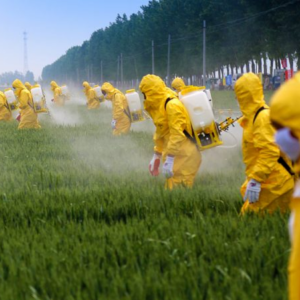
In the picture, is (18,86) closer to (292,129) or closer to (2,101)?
(2,101)

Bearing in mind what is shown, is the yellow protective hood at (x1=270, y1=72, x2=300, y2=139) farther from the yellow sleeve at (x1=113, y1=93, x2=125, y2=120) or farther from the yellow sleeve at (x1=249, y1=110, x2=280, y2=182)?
the yellow sleeve at (x1=113, y1=93, x2=125, y2=120)

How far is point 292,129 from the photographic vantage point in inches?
102

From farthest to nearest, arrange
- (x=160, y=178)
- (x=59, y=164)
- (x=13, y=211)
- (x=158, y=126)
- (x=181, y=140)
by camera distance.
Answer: (x=59, y=164), (x=160, y=178), (x=158, y=126), (x=181, y=140), (x=13, y=211)

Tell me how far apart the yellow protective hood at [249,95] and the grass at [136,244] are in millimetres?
990

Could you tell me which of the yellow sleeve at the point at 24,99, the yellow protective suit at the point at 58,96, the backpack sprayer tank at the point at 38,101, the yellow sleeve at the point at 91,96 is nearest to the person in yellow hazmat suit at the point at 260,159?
the yellow sleeve at the point at 24,99

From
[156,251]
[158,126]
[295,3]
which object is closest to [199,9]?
[295,3]

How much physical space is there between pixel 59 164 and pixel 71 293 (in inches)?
311

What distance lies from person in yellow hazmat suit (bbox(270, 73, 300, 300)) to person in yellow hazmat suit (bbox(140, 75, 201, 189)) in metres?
4.89

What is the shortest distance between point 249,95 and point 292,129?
3.43 meters

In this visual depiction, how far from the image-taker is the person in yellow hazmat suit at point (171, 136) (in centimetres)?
775

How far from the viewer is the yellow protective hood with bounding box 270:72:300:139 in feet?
8.25

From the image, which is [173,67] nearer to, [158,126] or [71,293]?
[158,126]

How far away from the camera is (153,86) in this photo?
8562mm

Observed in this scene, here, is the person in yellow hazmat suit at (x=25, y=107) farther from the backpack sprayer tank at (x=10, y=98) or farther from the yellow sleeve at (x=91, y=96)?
the yellow sleeve at (x=91, y=96)
